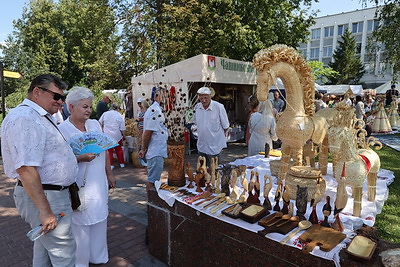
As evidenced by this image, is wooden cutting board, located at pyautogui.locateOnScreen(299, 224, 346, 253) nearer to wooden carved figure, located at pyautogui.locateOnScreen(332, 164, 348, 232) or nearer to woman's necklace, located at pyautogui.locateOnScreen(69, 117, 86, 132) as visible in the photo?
wooden carved figure, located at pyautogui.locateOnScreen(332, 164, 348, 232)

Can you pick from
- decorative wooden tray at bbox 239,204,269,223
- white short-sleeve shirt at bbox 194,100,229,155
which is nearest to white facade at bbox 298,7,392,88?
white short-sleeve shirt at bbox 194,100,229,155

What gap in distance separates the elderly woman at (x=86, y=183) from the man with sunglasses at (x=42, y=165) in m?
0.37

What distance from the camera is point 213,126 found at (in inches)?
151

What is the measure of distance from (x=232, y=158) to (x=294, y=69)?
483 cm

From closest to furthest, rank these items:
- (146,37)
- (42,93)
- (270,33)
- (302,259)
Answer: (302,259)
(42,93)
(146,37)
(270,33)

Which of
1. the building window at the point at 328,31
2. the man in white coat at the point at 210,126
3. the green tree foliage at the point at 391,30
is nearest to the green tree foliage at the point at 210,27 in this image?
the green tree foliage at the point at 391,30

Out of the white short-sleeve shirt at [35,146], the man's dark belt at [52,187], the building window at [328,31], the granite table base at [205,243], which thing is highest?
the building window at [328,31]

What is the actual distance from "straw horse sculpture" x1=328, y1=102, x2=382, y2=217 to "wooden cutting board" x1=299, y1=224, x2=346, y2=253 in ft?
1.63

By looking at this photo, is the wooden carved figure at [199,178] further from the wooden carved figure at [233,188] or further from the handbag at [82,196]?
the handbag at [82,196]

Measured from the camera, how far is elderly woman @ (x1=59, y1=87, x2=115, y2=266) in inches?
88.9

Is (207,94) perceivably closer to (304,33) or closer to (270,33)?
(270,33)

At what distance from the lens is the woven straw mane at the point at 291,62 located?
242cm

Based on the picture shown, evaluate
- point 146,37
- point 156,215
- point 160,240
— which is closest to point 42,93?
point 156,215

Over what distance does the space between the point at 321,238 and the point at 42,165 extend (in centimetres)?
178
